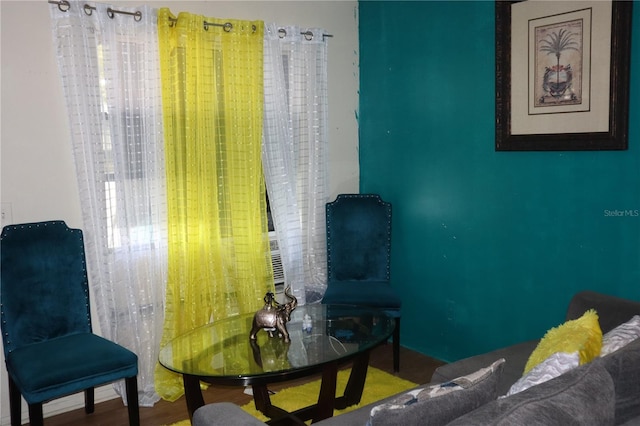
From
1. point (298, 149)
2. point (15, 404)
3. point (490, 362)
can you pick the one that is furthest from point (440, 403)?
point (298, 149)

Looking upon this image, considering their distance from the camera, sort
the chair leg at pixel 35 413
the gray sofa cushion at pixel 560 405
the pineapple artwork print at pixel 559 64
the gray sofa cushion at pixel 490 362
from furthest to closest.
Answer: the pineapple artwork print at pixel 559 64, the chair leg at pixel 35 413, the gray sofa cushion at pixel 490 362, the gray sofa cushion at pixel 560 405

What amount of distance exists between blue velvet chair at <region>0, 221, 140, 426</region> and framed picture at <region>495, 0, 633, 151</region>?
8.08 ft

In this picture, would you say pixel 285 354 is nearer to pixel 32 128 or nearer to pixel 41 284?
pixel 41 284

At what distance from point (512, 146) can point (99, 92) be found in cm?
236

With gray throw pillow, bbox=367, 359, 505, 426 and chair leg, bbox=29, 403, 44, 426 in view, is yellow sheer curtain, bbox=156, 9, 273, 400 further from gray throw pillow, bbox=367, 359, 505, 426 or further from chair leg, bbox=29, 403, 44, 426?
gray throw pillow, bbox=367, 359, 505, 426

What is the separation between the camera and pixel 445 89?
155 inches

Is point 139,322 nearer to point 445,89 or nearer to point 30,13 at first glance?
point 30,13

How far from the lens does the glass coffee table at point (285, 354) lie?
2.65m

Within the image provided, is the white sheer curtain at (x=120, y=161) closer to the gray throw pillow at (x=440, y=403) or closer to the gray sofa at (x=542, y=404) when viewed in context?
the gray sofa at (x=542, y=404)

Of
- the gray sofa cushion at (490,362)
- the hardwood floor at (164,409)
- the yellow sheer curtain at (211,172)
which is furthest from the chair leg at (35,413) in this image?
the gray sofa cushion at (490,362)

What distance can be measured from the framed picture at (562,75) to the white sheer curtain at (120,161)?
2.04 metres

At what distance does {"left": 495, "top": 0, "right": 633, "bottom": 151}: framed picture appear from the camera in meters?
3.03

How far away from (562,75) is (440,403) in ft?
7.26

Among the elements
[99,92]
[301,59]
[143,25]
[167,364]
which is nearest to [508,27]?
[301,59]
